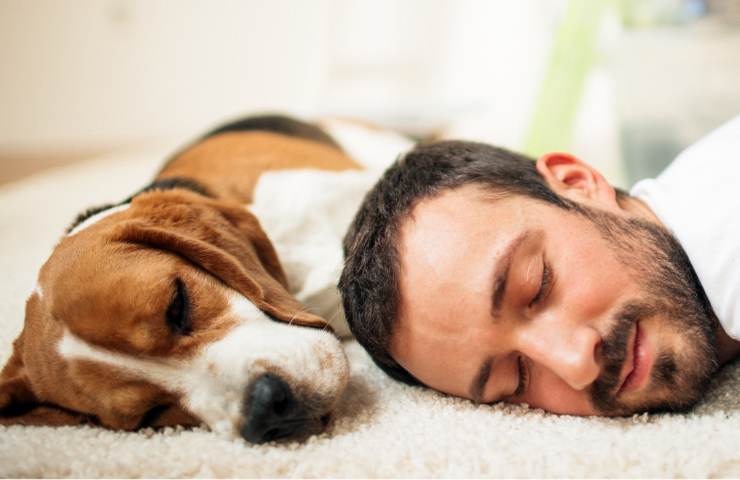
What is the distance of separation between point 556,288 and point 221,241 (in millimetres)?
808

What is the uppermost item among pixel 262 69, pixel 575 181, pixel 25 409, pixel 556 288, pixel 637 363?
pixel 575 181

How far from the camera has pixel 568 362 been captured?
1.21 metres

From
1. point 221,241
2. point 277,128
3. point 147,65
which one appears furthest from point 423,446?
point 147,65

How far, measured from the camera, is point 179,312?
142 centimetres

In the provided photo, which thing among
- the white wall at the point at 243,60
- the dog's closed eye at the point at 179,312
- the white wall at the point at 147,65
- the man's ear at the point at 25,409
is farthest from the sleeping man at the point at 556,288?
Result: the white wall at the point at 147,65

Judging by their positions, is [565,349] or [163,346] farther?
[163,346]

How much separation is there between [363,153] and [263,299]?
2108 millimetres

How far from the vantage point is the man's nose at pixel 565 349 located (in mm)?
1201

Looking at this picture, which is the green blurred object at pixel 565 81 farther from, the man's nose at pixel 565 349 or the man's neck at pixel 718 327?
the man's nose at pixel 565 349

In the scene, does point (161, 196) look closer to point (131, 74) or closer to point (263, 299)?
point (263, 299)

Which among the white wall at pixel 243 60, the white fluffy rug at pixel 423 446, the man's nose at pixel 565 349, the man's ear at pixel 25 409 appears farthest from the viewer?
the white wall at pixel 243 60

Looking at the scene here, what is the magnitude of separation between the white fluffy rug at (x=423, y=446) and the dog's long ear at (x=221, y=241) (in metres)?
0.29

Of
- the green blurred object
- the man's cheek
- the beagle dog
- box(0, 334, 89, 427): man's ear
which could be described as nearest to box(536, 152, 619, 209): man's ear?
the man's cheek

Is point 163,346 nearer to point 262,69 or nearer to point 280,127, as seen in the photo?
point 280,127
